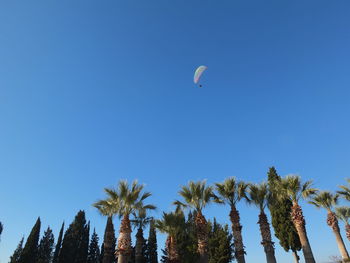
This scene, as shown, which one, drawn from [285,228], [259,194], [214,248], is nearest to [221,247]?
[214,248]

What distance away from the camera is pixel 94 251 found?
50031 mm

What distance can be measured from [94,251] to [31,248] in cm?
1153

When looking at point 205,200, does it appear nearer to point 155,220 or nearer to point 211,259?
point 155,220

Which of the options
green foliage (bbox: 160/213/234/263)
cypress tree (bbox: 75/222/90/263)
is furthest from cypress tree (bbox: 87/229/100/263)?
green foliage (bbox: 160/213/234/263)

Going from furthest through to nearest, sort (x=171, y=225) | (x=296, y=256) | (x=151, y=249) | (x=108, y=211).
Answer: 1. (x=151, y=249)
2. (x=296, y=256)
3. (x=171, y=225)
4. (x=108, y=211)

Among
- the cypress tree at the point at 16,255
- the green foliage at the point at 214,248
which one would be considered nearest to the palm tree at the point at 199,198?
the green foliage at the point at 214,248

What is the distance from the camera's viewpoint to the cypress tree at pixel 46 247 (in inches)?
1956

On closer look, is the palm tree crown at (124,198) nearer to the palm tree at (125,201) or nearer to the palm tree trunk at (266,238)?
the palm tree at (125,201)

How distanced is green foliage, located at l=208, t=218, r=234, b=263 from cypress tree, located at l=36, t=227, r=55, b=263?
35.1 m

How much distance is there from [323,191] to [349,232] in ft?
16.8

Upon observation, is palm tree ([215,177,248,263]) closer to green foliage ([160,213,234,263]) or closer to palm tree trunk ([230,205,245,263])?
palm tree trunk ([230,205,245,263])

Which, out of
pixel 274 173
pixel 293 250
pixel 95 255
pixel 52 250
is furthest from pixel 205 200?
pixel 52 250

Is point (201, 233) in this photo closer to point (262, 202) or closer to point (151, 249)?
point (262, 202)

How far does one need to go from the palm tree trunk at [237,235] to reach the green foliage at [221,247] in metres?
14.7
